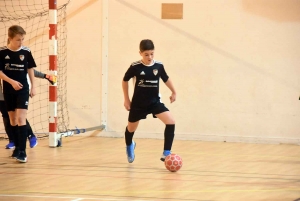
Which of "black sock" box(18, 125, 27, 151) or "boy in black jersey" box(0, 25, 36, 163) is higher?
"boy in black jersey" box(0, 25, 36, 163)

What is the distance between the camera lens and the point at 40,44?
9945mm

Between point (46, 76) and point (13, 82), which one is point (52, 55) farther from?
point (13, 82)

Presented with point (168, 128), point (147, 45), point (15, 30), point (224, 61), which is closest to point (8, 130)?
point (15, 30)

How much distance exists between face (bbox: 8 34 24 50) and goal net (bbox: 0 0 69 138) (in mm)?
3169

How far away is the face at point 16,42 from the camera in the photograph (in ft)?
21.5

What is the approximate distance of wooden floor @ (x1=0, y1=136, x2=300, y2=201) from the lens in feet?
16.3

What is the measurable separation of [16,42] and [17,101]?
2.29 feet

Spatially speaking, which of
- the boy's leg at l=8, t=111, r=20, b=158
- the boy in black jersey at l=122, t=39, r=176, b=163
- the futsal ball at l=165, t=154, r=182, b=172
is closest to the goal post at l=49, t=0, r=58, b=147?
the boy's leg at l=8, t=111, r=20, b=158

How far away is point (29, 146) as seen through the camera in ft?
27.3

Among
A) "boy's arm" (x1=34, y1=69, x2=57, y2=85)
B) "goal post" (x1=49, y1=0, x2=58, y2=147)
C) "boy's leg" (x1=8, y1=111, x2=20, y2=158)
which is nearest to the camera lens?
"boy's leg" (x1=8, y1=111, x2=20, y2=158)

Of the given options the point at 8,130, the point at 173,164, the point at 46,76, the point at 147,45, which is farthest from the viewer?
the point at 8,130

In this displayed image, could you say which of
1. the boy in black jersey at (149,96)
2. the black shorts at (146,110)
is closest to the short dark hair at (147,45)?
→ the boy in black jersey at (149,96)

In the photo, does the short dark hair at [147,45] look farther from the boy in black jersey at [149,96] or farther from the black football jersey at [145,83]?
the black football jersey at [145,83]

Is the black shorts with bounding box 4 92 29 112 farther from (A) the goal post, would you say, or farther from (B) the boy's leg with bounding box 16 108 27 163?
(A) the goal post
